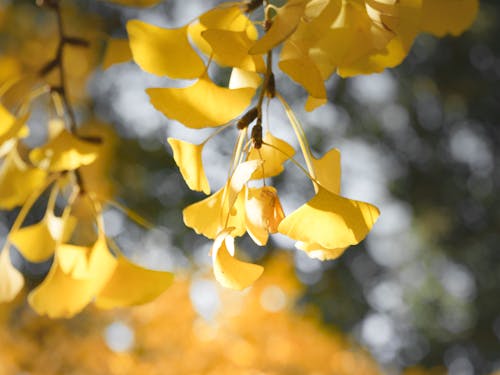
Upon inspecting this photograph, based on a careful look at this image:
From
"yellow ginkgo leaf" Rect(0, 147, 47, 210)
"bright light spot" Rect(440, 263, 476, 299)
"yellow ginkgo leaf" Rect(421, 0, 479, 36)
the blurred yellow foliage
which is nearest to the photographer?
"yellow ginkgo leaf" Rect(421, 0, 479, 36)

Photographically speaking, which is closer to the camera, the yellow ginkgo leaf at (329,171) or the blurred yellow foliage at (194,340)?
the yellow ginkgo leaf at (329,171)

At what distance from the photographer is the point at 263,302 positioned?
68.4 inches

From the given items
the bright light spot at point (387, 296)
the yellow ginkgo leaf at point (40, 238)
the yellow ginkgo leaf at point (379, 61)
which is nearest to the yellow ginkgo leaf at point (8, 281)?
the yellow ginkgo leaf at point (40, 238)

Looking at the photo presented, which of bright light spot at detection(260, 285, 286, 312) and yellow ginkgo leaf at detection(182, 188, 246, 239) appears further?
bright light spot at detection(260, 285, 286, 312)

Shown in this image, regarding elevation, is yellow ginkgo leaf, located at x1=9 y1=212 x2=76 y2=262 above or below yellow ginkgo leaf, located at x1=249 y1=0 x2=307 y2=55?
below

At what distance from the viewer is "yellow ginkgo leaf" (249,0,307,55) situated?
0.85 ft

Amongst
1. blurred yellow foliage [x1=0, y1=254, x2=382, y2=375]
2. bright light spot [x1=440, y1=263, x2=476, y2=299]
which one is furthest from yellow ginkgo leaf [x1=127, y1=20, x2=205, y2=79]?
bright light spot [x1=440, y1=263, x2=476, y2=299]

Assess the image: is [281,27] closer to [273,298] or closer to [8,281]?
[8,281]

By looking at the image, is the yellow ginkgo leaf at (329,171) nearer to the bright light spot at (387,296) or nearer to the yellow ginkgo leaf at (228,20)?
the yellow ginkgo leaf at (228,20)

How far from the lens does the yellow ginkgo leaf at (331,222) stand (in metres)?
0.28

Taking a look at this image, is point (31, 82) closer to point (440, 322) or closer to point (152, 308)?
point (152, 308)

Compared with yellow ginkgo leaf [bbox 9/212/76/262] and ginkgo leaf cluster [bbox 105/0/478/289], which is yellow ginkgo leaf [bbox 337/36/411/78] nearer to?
ginkgo leaf cluster [bbox 105/0/478/289]

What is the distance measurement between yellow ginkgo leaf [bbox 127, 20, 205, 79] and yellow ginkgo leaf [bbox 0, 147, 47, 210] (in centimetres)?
18

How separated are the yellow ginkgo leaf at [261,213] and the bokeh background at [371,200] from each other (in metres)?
1.49
